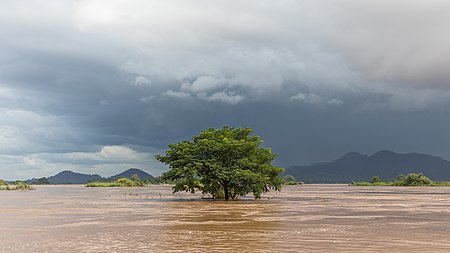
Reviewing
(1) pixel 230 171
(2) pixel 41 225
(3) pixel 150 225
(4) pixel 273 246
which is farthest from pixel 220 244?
(1) pixel 230 171

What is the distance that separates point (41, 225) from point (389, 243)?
733 inches

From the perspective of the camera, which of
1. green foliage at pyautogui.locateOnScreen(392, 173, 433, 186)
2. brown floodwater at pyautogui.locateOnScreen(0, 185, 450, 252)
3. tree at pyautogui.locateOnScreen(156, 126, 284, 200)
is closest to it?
brown floodwater at pyautogui.locateOnScreen(0, 185, 450, 252)

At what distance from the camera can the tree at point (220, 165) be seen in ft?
174

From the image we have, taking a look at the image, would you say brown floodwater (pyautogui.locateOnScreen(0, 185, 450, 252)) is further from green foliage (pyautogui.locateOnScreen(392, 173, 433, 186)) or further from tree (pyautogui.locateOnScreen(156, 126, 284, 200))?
green foliage (pyautogui.locateOnScreen(392, 173, 433, 186))

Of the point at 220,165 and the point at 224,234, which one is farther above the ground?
the point at 220,165

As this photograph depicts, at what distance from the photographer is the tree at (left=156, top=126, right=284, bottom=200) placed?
174 ft

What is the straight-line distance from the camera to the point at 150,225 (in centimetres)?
2797

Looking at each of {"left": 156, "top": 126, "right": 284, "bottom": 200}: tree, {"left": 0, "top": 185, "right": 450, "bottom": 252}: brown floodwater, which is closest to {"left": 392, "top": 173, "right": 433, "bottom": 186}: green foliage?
{"left": 156, "top": 126, "right": 284, "bottom": 200}: tree

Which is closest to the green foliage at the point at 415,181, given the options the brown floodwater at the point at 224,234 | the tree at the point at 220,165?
the tree at the point at 220,165

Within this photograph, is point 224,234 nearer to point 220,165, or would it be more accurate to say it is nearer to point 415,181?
point 220,165

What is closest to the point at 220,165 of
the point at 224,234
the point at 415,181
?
the point at 224,234

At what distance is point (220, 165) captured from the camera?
54000 mm

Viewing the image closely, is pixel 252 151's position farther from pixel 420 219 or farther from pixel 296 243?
pixel 296 243

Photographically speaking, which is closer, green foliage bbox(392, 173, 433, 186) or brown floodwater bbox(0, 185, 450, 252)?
brown floodwater bbox(0, 185, 450, 252)
